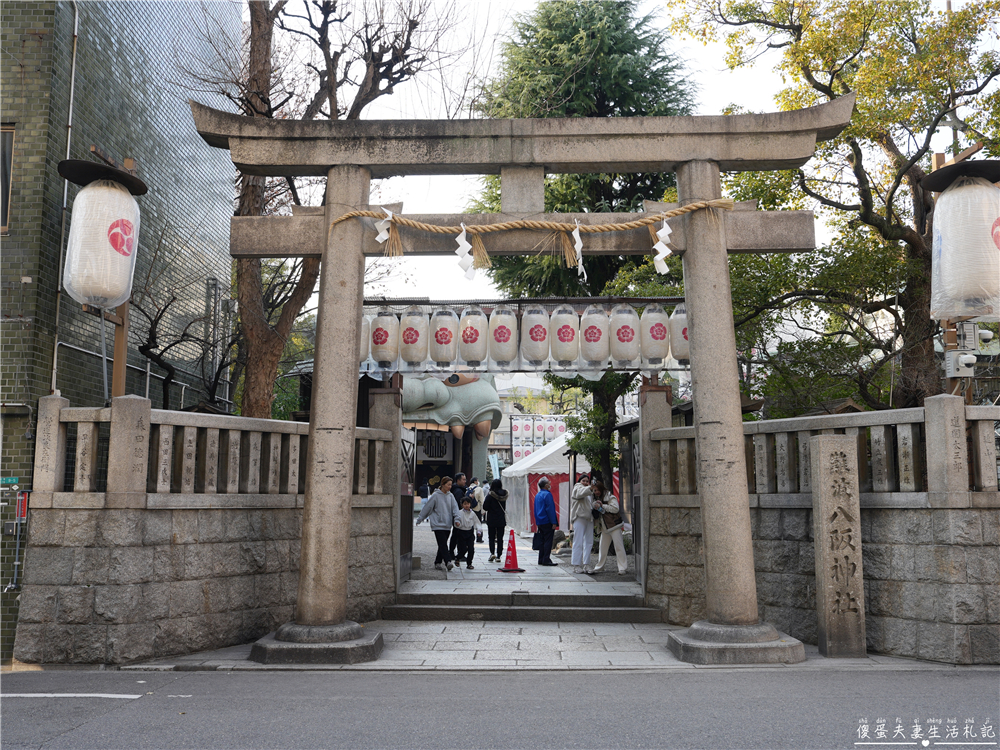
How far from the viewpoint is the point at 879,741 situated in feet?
19.0

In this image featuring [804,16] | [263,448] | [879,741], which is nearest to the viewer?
[879,741]

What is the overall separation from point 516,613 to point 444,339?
169 inches

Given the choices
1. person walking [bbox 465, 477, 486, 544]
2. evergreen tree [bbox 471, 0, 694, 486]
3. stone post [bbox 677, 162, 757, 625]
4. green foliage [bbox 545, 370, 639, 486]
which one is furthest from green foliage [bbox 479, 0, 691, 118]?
stone post [bbox 677, 162, 757, 625]

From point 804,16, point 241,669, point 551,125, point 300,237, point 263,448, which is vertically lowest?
point 241,669

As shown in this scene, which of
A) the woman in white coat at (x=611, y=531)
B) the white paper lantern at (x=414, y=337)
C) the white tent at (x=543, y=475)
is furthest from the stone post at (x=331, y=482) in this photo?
the white tent at (x=543, y=475)

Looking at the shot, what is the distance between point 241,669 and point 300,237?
5.07m

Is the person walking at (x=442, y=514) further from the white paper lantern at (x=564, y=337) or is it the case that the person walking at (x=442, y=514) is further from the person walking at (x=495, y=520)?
the white paper lantern at (x=564, y=337)

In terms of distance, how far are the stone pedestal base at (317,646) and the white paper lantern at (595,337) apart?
5.34m

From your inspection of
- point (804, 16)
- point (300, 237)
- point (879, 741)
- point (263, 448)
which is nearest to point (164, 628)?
point (263, 448)

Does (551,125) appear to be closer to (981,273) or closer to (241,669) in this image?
(981,273)

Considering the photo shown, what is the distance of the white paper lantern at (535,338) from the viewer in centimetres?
1208

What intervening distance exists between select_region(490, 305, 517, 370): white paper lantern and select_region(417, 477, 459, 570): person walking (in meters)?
4.41

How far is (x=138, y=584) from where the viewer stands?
8.88 m

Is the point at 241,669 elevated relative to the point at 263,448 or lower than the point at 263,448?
lower
